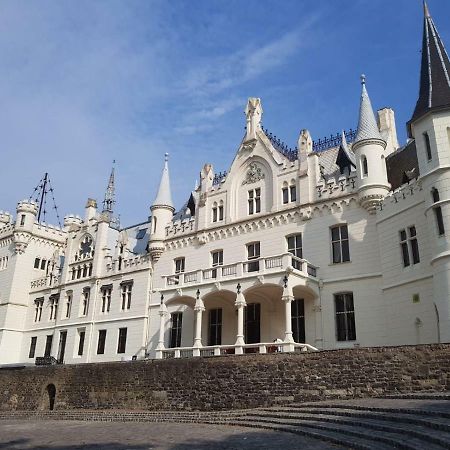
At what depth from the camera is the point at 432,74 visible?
2469 centimetres

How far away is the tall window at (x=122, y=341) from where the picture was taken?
36.4 m

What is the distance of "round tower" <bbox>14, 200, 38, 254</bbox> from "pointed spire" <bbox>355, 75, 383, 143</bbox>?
3392cm

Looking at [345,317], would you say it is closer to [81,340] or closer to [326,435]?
[326,435]

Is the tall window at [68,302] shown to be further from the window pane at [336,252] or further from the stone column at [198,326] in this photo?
the window pane at [336,252]

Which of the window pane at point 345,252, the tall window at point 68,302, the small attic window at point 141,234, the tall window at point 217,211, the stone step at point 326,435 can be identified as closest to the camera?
the stone step at point 326,435

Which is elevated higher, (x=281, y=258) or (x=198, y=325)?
(x=281, y=258)

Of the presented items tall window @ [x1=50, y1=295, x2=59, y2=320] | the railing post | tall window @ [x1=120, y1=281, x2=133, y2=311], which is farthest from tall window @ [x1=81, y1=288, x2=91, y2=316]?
the railing post

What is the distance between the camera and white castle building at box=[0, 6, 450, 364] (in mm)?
23641

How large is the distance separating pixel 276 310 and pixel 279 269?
3943mm

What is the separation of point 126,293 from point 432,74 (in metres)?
26.3

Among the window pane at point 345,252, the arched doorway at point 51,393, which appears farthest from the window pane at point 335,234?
the arched doorway at point 51,393

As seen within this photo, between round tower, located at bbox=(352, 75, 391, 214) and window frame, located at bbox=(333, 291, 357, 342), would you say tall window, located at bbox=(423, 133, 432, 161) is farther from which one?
window frame, located at bbox=(333, 291, 357, 342)

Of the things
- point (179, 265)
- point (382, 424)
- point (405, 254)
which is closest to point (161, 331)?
point (179, 265)

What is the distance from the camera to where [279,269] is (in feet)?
86.9
